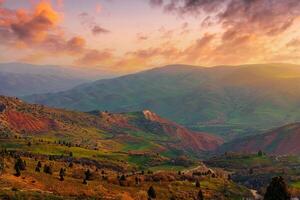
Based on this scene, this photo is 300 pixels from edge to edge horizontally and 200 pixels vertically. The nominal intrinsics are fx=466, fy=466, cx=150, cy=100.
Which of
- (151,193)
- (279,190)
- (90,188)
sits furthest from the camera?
(151,193)

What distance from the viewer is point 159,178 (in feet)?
582

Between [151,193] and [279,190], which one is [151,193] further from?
[279,190]

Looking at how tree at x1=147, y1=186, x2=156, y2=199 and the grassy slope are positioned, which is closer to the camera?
the grassy slope

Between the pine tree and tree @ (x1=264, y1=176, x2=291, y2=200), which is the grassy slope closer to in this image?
the pine tree

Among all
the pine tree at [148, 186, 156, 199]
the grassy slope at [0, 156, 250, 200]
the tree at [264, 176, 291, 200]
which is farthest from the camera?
the pine tree at [148, 186, 156, 199]

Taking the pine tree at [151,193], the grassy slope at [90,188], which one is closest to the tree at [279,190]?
the grassy slope at [90,188]

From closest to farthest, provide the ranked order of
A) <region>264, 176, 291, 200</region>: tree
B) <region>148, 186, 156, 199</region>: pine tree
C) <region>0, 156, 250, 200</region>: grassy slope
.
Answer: <region>0, 156, 250, 200</region>: grassy slope, <region>264, 176, 291, 200</region>: tree, <region>148, 186, 156, 199</region>: pine tree

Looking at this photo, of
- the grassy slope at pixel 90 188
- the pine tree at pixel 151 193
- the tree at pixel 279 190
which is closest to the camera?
the grassy slope at pixel 90 188

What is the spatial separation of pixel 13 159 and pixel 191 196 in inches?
2325

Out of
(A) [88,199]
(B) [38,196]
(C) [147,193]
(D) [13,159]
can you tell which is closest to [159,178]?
(C) [147,193]

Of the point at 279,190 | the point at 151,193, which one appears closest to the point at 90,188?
the point at 151,193

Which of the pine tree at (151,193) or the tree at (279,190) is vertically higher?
the tree at (279,190)

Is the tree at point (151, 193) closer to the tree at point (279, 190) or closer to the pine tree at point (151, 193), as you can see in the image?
the pine tree at point (151, 193)

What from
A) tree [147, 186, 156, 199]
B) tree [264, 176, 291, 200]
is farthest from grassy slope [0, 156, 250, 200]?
tree [264, 176, 291, 200]
